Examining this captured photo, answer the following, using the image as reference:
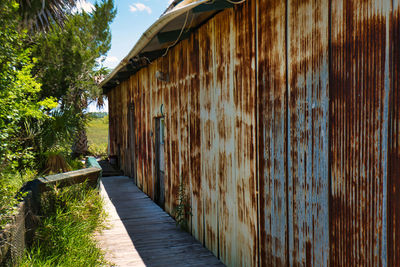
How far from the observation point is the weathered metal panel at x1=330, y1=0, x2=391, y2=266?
6.14ft

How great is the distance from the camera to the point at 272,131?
2975 millimetres

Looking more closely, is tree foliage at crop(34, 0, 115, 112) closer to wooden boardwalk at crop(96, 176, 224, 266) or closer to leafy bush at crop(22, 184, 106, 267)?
wooden boardwalk at crop(96, 176, 224, 266)

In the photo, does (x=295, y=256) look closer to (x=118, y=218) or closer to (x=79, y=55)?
(x=118, y=218)

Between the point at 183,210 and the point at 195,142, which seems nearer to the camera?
the point at 195,142

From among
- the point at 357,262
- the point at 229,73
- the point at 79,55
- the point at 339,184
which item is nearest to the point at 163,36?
the point at 229,73

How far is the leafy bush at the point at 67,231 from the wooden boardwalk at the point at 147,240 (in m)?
0.31

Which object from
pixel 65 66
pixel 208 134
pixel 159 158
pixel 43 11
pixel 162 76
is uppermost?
pixel 43 11

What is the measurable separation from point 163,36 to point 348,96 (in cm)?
336

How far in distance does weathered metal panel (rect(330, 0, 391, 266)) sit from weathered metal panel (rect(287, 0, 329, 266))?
3.7 inches

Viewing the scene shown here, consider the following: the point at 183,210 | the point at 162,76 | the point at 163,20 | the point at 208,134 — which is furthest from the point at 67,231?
the point at 162,76

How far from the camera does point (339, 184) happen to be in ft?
7.14

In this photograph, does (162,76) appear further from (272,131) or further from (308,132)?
(308,132)

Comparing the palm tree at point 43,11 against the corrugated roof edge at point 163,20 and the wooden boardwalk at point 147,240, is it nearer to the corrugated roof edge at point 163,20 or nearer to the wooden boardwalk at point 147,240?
the corrugated roof edge at point 163,20

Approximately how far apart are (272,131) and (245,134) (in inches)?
20.6
